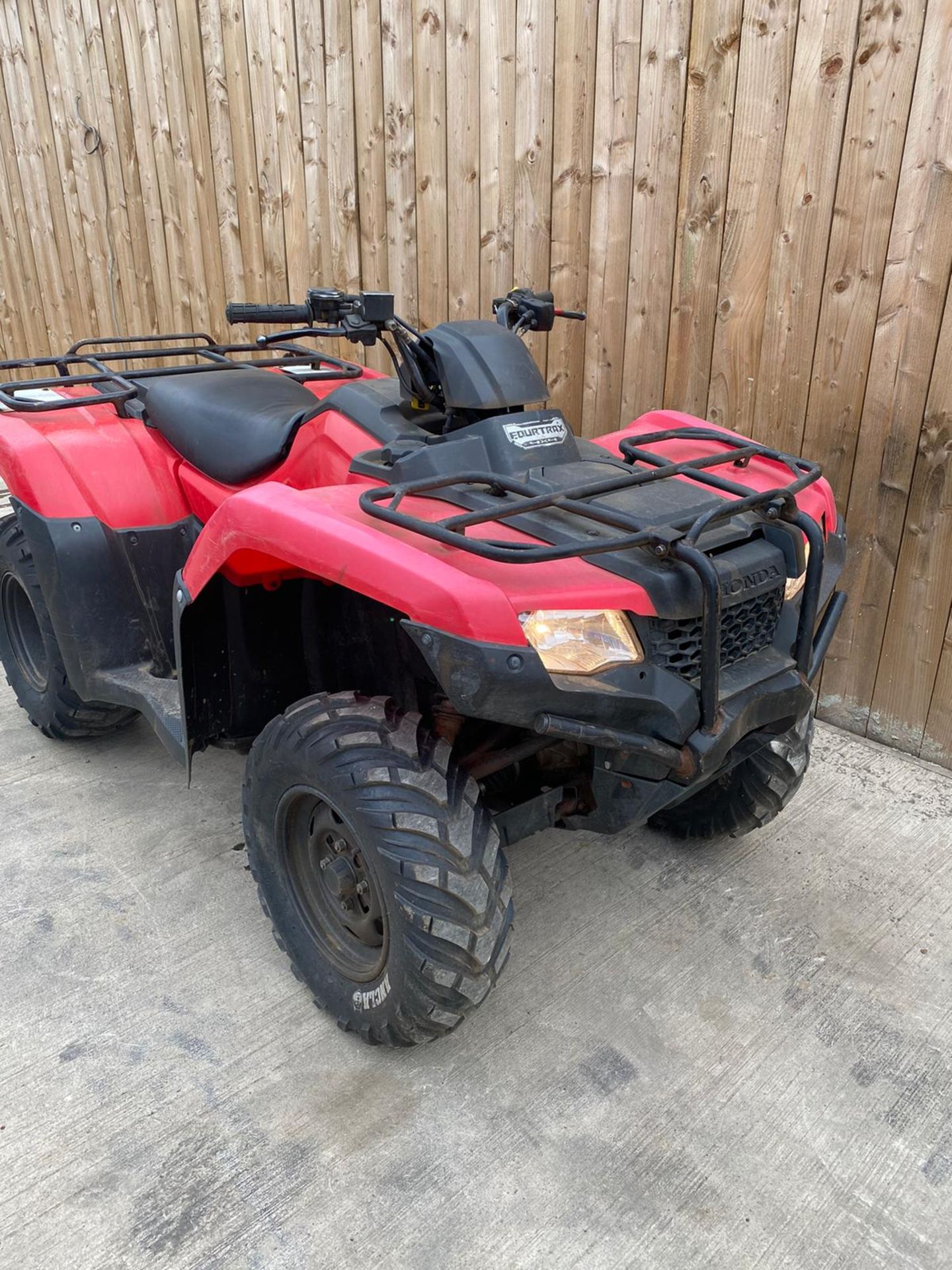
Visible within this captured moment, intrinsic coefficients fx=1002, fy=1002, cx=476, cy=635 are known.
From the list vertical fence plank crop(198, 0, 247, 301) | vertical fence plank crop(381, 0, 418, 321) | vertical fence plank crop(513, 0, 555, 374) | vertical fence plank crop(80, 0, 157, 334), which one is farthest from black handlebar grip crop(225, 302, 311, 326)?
vertical fence plank crop(80, 0, 157, 334)

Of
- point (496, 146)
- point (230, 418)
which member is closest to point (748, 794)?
point (230, 418)

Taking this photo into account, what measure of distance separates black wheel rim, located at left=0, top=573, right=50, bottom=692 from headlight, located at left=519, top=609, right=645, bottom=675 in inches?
92.2

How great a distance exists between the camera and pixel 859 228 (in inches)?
127

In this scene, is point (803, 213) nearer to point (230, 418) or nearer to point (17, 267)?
point (230, 418)

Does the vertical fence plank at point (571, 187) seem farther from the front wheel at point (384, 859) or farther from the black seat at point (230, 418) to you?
the front wheel at point (384, 859)

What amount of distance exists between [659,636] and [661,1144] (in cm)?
107

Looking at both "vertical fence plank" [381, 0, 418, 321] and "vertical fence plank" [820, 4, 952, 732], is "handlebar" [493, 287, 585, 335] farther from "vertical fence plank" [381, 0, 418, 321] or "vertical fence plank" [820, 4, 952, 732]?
"vertical fence plank" [381, 0, 418, 321]

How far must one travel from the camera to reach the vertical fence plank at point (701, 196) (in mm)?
3377

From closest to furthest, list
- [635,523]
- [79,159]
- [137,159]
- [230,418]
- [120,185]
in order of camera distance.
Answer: [635,523] < [230,418] < [137,159] < [120,185] < [79,159]

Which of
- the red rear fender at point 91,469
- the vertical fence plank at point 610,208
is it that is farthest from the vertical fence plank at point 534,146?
the red rear fender at point 91,469

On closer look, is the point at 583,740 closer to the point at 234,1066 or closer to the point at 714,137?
the point at 234,1066

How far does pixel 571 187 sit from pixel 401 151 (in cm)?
103

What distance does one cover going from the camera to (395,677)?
247cm

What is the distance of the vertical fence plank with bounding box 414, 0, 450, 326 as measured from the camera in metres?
4.18
